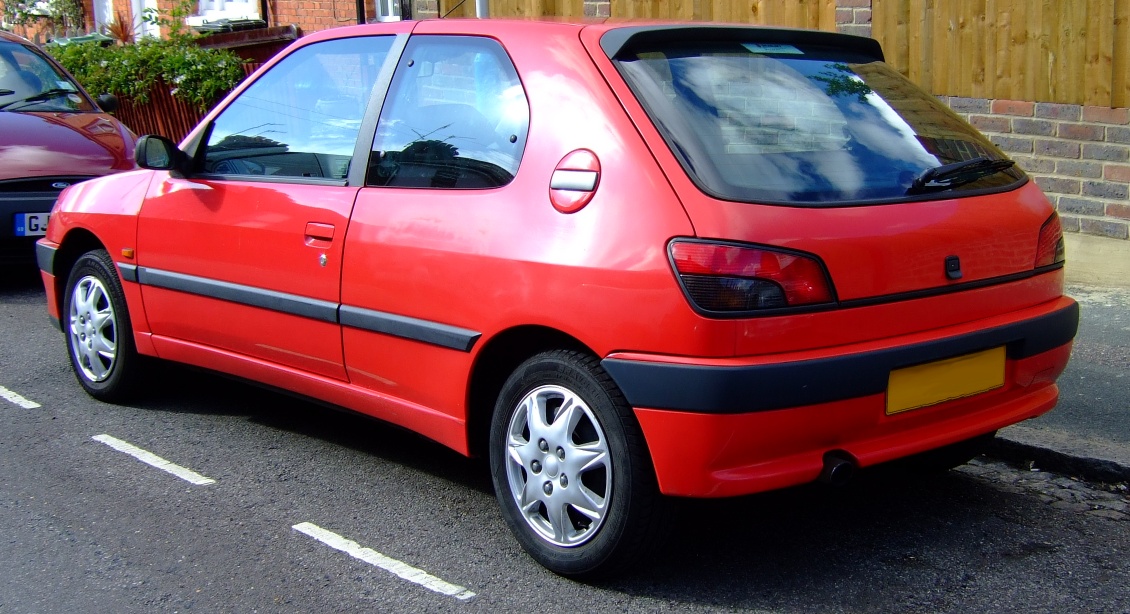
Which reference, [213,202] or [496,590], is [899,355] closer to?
[496,590]

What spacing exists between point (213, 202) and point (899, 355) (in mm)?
2693

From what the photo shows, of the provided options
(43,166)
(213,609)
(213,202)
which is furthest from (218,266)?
(43,166)

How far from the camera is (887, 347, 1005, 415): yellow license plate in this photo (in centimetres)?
345

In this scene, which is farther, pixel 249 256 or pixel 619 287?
pixel 249 256

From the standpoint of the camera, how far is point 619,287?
11.0ft

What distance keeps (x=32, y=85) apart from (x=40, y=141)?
3.77 feet

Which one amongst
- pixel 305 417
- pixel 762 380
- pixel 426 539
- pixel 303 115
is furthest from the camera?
pixel 305 417

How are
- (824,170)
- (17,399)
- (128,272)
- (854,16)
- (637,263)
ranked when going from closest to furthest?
Result: (637,263)
(824,170)
(128,272)
(17,399)
(854,16)

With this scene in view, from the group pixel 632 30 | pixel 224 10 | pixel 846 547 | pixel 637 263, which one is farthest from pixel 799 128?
pixel 224 10

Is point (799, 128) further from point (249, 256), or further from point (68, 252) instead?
point (68, 252)

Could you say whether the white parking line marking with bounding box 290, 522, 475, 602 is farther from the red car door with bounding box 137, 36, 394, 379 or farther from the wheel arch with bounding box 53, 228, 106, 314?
the wheel arch with bounding box 53, 228, 106, 314

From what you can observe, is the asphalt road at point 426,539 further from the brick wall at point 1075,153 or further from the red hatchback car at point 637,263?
the brick wall at point 1075,153

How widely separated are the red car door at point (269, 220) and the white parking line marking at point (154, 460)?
0.44 metres

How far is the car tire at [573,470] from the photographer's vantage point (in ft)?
11.2
